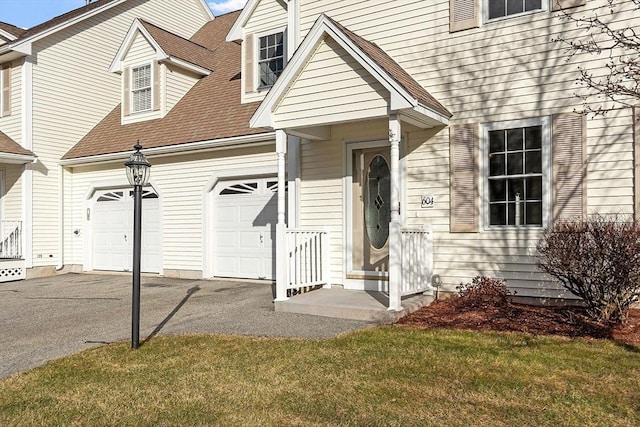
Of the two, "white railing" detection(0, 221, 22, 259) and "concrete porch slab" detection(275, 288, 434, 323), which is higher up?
"white railing" detection(0, 221, 22, 259)

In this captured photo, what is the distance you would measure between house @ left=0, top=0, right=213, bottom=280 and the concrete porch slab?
9.10 meters

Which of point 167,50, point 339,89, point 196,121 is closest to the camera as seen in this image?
point 339,89

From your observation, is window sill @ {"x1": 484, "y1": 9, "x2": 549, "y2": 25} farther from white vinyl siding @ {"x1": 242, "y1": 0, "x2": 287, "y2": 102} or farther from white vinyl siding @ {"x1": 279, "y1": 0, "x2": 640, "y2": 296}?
white vinyl siding @ {"x1": 242, "y1": 0, "x2": 287, "y2": 102}

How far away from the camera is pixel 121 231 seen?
47.1 feet

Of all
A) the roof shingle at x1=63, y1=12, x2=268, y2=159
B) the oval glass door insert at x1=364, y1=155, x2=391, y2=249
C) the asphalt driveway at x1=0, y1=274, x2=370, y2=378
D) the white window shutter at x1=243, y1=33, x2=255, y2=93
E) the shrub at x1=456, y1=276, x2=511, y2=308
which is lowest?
the asphalt driveway at x1=0, y1=274, x2=370, y2=378

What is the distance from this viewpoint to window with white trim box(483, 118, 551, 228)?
26.3 feet

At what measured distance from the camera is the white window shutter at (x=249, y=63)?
12570mm

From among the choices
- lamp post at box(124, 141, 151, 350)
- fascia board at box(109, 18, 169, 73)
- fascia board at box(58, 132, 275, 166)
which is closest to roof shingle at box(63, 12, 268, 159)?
fascia board at box(58, 132, 275, 166)

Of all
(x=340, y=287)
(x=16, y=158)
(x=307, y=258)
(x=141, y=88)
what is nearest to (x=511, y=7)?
(x=307, y=258)

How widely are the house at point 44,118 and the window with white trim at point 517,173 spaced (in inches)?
451

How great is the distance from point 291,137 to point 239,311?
3.55m

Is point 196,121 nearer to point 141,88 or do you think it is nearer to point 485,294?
point 141,88

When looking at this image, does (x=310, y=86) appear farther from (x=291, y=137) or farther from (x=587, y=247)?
(x=587, y=247)

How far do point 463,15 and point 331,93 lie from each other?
2537mm
